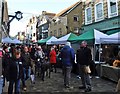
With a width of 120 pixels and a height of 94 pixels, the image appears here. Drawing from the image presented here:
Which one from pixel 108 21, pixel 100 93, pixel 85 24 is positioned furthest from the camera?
pixel 85 24

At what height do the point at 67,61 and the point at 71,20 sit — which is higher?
the point at 71,20

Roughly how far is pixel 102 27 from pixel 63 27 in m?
26.4

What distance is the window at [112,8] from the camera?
21.5 m

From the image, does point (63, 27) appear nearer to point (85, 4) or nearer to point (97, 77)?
point (85, 4)

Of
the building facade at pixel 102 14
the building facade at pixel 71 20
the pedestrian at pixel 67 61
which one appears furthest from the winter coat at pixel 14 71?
the building facade at pixel 71 20

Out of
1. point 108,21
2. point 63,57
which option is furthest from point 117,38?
point 108,21

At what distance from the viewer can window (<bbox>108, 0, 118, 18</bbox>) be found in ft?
70.7

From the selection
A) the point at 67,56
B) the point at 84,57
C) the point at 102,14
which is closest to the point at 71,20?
Result: the point at 102,14

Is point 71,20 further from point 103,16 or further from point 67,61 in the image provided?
point 67,61

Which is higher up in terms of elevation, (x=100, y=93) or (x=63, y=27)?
(x=63, y=27)

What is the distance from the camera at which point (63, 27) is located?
4975cm

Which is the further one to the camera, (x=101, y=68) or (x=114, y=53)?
(x=114, y=53)

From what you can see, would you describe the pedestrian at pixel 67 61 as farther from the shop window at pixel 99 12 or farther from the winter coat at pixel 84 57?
the shop window at pixel 99 12

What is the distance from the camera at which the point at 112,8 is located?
22.3 m
